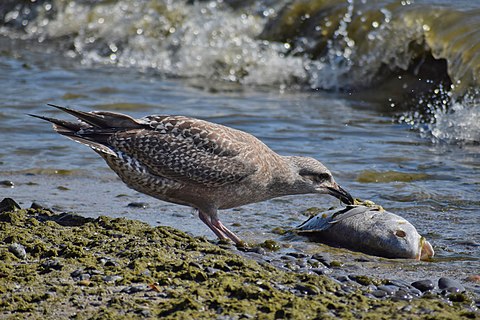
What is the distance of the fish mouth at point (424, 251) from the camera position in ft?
21.4

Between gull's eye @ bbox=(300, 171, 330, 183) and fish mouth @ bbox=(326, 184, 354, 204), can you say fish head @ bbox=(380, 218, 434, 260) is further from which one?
gull's eye @ bbox=(300, 171, 330, 183)

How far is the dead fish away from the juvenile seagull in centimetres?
59

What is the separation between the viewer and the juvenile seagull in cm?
688

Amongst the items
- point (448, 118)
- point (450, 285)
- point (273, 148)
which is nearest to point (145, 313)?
point (450, 285)

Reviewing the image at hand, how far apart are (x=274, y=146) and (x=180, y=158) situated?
3753 mm

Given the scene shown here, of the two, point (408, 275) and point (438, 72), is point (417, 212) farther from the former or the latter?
point (438, 72)

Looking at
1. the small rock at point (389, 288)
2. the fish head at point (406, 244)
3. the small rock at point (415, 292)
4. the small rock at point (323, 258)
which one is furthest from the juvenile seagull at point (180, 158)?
the small rock at point (415, 292)

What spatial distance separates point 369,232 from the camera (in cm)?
671

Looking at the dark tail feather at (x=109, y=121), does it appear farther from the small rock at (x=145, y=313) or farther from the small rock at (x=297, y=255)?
the small rock at (x=145, y=313)

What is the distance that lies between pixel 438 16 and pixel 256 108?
3.32 meters

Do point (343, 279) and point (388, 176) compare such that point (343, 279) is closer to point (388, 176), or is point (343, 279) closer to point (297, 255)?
point (297, 255)

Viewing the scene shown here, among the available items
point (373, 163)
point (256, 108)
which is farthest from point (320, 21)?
point (373, 163)

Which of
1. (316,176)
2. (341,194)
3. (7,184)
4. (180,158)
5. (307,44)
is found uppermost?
(307,44)

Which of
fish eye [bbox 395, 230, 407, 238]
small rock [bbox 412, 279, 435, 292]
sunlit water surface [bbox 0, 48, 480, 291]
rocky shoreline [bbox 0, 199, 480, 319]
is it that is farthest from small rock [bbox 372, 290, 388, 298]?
fish eye [bbox 395, 230, 407, 238]
